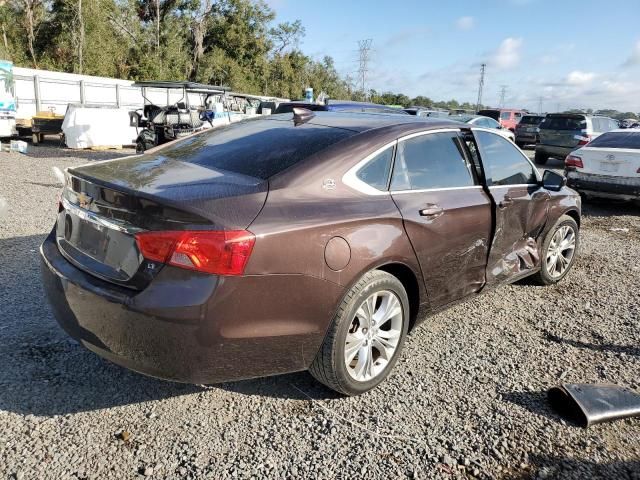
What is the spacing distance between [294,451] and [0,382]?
178cm

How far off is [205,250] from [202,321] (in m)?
0.32

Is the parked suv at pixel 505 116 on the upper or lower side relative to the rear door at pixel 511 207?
upper

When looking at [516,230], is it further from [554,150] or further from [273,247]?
[554,150]

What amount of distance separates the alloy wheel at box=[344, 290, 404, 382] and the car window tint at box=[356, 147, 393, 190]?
0.65 meters

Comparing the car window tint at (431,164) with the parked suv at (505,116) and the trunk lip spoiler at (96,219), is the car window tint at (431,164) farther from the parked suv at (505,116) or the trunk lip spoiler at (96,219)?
the parked suv at (505,116)

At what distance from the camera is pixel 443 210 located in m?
3.31

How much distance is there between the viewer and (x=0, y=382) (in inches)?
113

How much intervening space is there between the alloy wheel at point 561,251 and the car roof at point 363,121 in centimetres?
195

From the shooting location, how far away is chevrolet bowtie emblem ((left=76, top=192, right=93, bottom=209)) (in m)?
2.66

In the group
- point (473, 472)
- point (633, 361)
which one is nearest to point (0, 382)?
point (473, 472)

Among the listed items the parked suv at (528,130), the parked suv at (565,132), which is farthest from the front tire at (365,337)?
the parked suv at (528,130)

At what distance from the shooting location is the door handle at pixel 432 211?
315cm

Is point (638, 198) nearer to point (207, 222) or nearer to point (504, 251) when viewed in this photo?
point (504, 251)

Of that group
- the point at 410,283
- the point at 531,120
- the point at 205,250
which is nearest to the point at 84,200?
the point at 205,250
